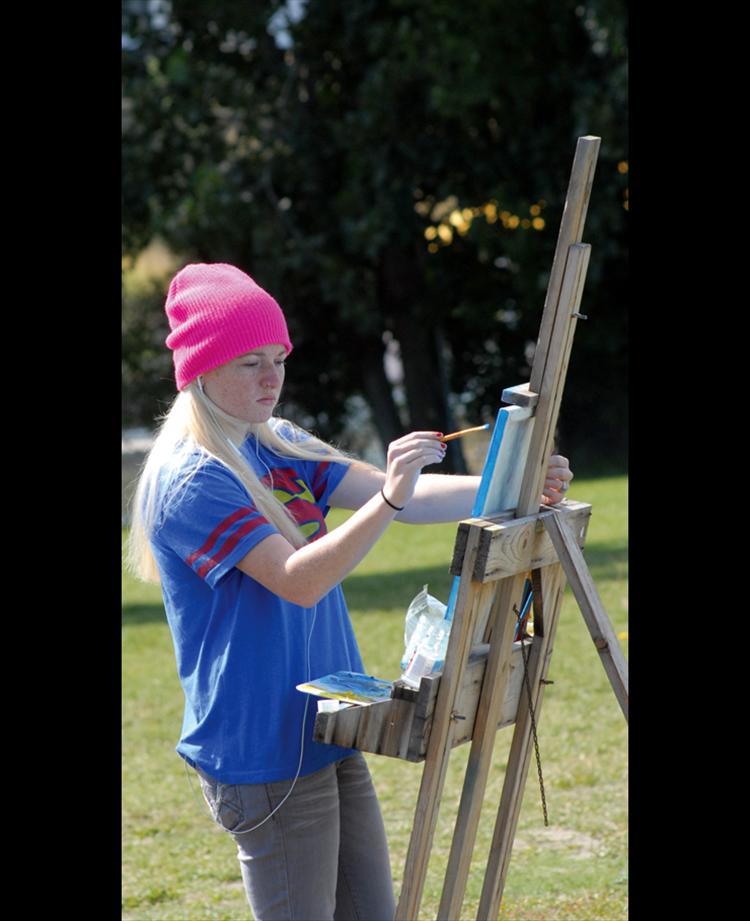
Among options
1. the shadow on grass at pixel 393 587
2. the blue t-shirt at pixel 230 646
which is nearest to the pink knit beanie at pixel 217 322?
the blue t-shirt at pixel 230 646

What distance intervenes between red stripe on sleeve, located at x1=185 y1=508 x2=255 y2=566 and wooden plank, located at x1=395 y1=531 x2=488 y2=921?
0.44 meters


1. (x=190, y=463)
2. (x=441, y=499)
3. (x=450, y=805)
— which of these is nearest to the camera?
(x=190, y=463)

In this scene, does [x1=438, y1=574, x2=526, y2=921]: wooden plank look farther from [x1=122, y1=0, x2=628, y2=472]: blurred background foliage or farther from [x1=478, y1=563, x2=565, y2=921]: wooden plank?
[x1=122, y1=0, x2=628, y2=472]: blurred background foliage

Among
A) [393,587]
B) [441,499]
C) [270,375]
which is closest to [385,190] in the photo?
[393,587]

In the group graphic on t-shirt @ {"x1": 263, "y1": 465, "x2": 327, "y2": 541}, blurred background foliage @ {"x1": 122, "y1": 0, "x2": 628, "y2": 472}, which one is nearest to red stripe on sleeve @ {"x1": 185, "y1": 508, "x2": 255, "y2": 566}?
graphic on t-shirt @ {"x1": 263, "y1": 465, "x2": 327, "y2": 541}

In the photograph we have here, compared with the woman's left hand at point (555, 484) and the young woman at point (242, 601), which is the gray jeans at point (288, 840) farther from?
the woman's left hand at point (555, 484)

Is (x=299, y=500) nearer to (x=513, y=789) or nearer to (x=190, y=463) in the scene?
(x=190, y=463)

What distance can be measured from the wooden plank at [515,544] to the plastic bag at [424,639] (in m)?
0.15

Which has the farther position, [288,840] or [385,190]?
[385,190]

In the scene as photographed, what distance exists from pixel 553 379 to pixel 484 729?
0.67 metres

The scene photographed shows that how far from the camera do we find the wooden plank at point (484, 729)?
101 inches

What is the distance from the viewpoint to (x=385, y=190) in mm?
17531

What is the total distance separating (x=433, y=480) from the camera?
114 inches
